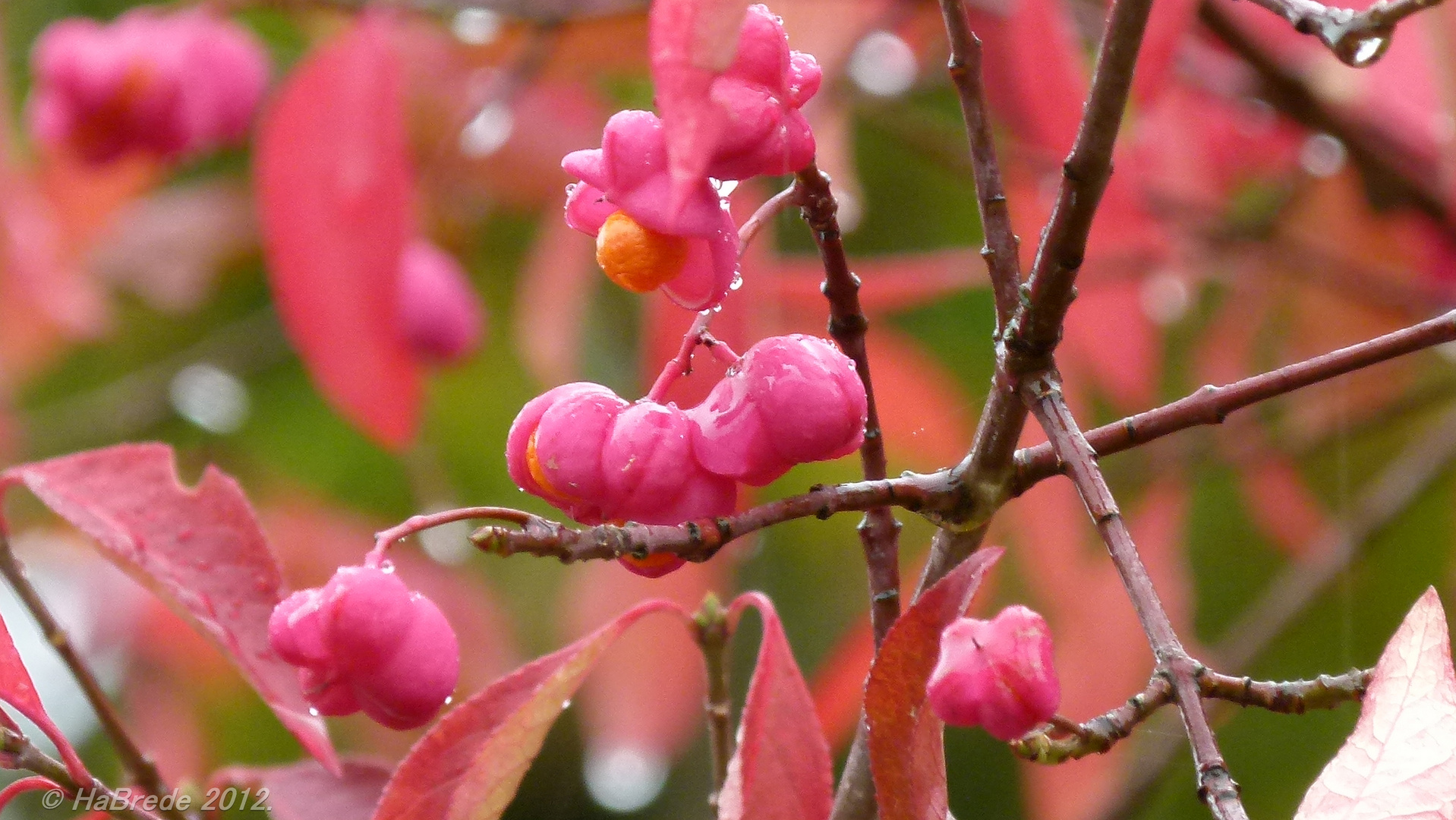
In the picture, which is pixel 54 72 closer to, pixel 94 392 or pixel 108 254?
pixel 108 254

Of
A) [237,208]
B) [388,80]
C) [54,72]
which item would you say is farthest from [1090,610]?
[237,208]

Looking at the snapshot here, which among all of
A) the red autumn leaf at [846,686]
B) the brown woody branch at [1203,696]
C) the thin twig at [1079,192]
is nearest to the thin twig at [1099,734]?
the brown woody branch at [1203,696]

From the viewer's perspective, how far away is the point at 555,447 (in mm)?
421

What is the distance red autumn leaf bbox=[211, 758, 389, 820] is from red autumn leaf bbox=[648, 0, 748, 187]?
36 cm

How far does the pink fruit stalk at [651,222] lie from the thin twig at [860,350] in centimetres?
3

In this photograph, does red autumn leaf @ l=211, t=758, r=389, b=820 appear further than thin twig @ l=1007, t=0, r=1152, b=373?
Yes

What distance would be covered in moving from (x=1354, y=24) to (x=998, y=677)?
18 cm

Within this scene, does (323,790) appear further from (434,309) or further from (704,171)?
(434,309)

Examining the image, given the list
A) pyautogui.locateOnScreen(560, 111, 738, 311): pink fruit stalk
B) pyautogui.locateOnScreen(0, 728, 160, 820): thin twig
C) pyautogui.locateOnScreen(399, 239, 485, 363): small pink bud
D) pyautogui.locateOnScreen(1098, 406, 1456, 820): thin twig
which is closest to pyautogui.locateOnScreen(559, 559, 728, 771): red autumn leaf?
pyautogui.locateOnScreen(399, 239, 485, 363): small pink bud

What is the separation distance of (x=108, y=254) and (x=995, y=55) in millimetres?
1075

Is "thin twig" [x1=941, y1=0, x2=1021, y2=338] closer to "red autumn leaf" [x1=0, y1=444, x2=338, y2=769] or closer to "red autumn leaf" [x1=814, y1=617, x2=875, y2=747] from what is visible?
"red autumn leaf" [x1=0, y1=444, x2=338, y2=769]

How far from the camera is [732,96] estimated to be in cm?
37
